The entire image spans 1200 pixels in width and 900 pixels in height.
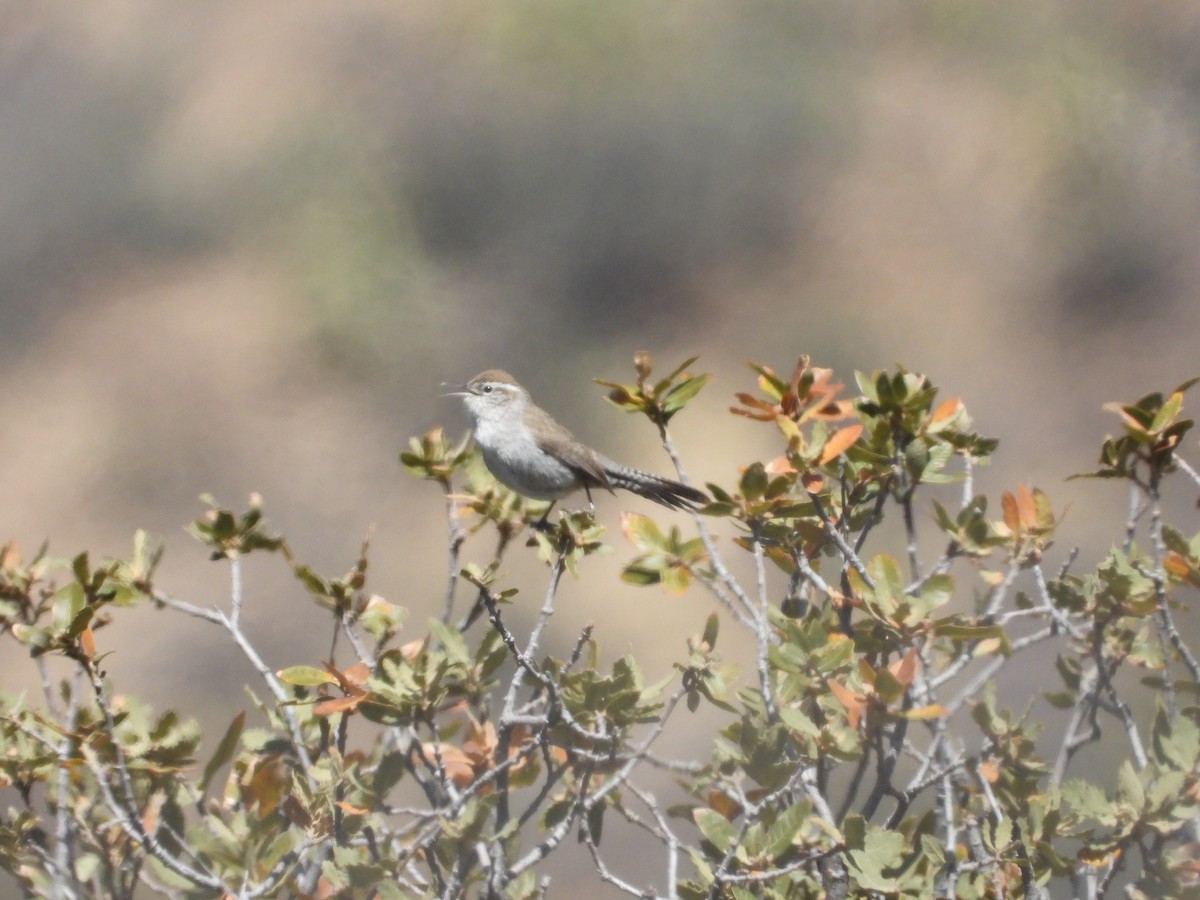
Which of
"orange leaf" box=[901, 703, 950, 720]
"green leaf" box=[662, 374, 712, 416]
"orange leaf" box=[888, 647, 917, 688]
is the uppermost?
"green leaf" box=[662, 374, 712, 416]

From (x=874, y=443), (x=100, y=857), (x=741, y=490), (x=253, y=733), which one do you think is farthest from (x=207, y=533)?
(x=874, y=443)

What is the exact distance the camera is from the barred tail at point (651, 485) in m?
2.11

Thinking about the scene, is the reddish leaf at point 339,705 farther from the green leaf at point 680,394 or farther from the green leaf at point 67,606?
the green leaf at point 680,394

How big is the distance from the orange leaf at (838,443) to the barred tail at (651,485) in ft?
2.04

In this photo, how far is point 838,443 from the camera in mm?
1253

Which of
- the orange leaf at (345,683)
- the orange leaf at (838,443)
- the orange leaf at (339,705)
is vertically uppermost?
the orange leaf at (838,443)

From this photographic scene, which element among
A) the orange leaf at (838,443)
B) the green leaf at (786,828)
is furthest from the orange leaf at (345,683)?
the orange leaf at (838,443)

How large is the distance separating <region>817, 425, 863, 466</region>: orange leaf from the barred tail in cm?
62

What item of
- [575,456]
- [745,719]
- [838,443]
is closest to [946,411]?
[838,443]

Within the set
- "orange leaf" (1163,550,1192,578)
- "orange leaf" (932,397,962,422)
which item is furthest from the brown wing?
"orange leaf" (1163,550,1192,578)

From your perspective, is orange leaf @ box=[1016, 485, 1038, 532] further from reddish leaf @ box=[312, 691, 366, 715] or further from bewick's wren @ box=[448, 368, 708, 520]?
bewick's wren @ box=[448, 368, 708, 520]

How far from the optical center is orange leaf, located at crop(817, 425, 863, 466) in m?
1.25

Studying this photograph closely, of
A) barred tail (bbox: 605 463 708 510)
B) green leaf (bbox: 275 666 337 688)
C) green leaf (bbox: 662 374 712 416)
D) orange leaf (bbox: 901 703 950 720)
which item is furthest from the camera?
barred tail (bbox: 605 463 708 510)

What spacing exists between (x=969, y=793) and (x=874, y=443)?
524 mm
